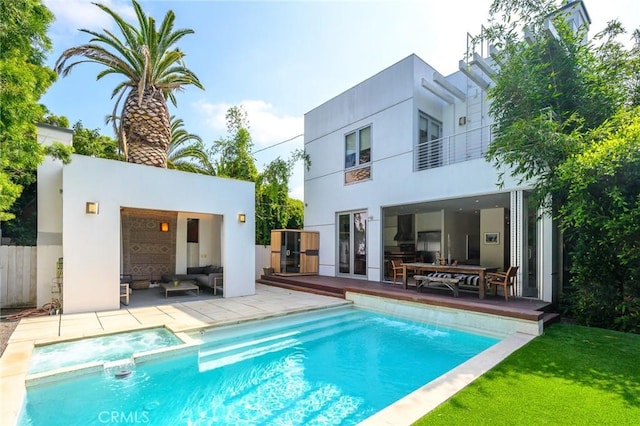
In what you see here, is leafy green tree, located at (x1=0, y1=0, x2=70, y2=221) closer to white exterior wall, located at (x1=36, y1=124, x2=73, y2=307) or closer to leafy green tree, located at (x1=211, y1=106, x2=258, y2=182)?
white exterior wall, located at (x1=36, y1=124, x2=73, y2=307)

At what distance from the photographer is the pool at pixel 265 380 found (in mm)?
3842

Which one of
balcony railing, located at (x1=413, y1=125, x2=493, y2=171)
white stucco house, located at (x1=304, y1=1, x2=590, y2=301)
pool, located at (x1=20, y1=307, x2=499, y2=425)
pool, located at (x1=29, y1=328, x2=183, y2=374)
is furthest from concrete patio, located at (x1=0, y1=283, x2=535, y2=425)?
balcony railing, located at (x1=413, y1=125, x2=493, y2=171)

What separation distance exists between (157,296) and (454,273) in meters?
9.28

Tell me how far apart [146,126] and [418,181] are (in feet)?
30.5

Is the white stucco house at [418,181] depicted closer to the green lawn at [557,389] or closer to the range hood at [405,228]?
the range hood at [405,228]

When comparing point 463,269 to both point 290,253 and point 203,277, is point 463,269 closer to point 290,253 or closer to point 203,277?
point 290,253

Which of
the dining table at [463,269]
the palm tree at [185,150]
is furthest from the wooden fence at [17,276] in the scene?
the dining table at [463,269]

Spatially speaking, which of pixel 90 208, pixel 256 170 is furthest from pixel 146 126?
pixel 256 170

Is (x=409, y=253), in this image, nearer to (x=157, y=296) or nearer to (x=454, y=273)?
(x=454, y=273)

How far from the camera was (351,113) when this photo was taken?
1360cm

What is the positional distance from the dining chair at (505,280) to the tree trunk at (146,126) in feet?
36.0

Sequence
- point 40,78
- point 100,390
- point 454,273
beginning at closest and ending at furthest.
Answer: point 100,390
point 40,78
point 454,273

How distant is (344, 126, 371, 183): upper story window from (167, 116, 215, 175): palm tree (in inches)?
311

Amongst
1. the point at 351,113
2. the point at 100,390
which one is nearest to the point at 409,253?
the point at 351,113
